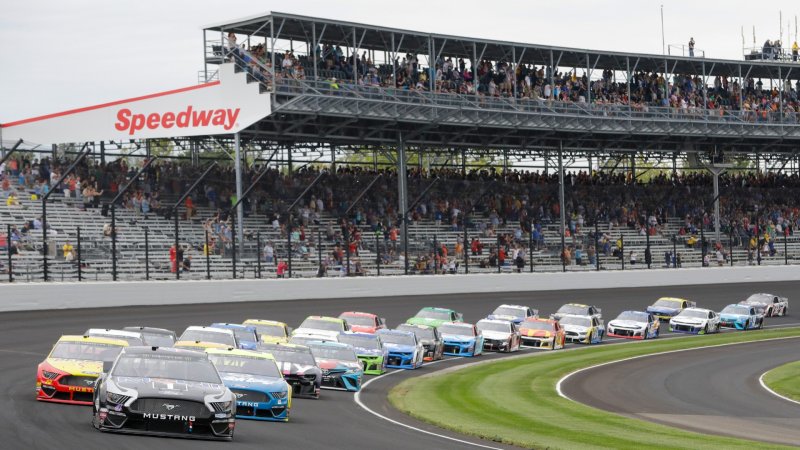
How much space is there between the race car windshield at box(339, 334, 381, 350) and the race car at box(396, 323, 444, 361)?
3673mm

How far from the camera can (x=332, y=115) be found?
5509cm

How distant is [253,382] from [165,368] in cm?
307

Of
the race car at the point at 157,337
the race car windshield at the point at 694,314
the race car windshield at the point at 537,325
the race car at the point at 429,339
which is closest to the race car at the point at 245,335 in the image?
the race car at the point at 157,337

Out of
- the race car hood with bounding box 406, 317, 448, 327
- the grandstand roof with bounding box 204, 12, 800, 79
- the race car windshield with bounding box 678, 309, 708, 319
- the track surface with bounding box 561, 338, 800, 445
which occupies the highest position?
the grandstand roof with bounding box 204, 12, 800, 79

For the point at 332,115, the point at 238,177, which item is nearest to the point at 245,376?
the point at 238,177

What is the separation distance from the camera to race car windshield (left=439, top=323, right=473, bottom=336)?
133ft

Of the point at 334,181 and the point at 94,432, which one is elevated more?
the point at 334,181

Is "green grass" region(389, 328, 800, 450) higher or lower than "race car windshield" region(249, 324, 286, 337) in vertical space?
lower

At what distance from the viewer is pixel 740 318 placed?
5519 centimetres

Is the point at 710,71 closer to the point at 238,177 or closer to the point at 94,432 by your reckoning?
the point at 238,177


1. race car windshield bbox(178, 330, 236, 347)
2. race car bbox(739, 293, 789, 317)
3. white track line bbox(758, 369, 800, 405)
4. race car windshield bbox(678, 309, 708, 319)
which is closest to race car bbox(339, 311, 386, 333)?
race car windshield bbox(178, 330, 236, 347)

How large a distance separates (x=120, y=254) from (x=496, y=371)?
1416cm

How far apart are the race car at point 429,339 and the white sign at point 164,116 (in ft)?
55.5

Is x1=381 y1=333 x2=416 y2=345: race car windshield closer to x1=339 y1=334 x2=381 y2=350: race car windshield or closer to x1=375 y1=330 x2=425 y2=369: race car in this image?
x1=375 y1=330 x2=425 y2=369: race car
